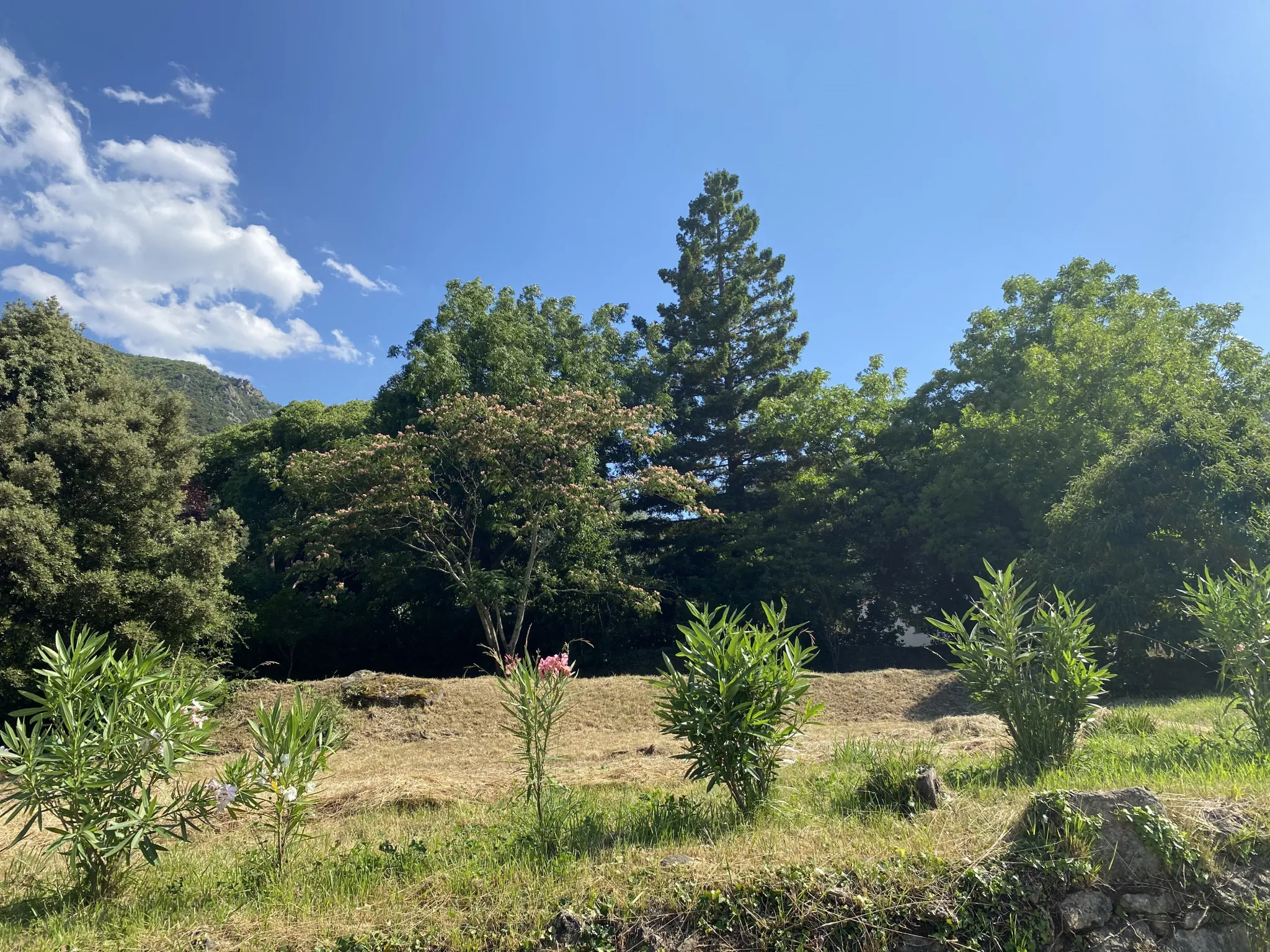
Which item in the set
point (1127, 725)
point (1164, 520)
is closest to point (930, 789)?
point (1127, 725)

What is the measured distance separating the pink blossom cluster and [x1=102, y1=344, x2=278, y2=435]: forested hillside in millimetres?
39417

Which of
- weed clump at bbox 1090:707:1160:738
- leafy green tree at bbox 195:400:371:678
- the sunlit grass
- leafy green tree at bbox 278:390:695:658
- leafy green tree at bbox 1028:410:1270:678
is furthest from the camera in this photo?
leafy green tree at bbox 195:400:371:678

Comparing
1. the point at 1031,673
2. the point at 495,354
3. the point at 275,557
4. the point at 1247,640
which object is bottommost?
the point at 1031,673

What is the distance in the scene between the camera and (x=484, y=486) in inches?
627

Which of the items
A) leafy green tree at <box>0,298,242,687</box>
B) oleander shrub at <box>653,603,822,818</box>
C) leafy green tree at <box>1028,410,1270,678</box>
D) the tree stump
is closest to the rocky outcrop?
the tree stump

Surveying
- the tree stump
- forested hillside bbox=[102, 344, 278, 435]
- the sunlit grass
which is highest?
forested hillside bbox=[102, 344, 278, 435]

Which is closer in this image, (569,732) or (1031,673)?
(1031,673)

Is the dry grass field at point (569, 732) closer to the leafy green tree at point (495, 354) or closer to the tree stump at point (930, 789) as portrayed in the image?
the tree stump at point (930, 789)

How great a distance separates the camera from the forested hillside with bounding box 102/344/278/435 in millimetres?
42469

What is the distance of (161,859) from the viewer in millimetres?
4594

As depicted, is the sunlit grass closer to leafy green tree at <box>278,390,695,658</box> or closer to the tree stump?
the tree stump

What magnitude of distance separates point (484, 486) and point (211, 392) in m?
43.4

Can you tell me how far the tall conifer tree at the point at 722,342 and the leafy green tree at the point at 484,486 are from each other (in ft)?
21.6

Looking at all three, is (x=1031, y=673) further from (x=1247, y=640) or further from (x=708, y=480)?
(x=708, y=480)
